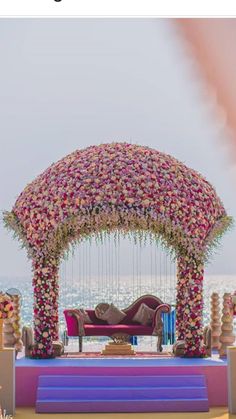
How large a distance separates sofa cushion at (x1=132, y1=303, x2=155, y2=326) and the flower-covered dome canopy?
1.71 m

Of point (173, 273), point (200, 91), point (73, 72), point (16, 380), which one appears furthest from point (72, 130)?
point (16, 380)

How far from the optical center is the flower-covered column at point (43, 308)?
13391 millimetres

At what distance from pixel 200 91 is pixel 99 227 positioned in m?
17.9

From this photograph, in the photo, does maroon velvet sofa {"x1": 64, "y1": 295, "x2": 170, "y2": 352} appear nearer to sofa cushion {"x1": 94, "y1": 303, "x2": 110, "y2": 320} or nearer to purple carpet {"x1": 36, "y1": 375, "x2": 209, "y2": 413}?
sofa cushion {"x1": 94, "y1": 303, "x2": 110, "y2": 320}

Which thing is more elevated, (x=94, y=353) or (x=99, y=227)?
(x=99, y=227)

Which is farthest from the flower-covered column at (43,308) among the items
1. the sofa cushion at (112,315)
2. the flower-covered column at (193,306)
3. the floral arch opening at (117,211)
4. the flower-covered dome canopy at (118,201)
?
the sofa cushion at (112,315)

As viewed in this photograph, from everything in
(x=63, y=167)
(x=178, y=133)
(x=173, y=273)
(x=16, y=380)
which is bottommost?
(x=16, y=380)

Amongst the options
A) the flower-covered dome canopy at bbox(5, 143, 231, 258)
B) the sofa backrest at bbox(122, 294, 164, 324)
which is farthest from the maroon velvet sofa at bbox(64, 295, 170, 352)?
the flower-covered dome canopy at bbox(5, 143, 231, 258)

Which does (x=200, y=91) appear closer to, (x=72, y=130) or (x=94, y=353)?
(x=72, y=130)

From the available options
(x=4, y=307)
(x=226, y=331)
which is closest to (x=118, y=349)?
(x=226, y=331)

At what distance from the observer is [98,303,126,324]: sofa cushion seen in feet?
50.3

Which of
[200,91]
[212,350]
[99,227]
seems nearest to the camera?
[99,227]

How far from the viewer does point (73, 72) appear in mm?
37531

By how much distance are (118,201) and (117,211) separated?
119 mm
